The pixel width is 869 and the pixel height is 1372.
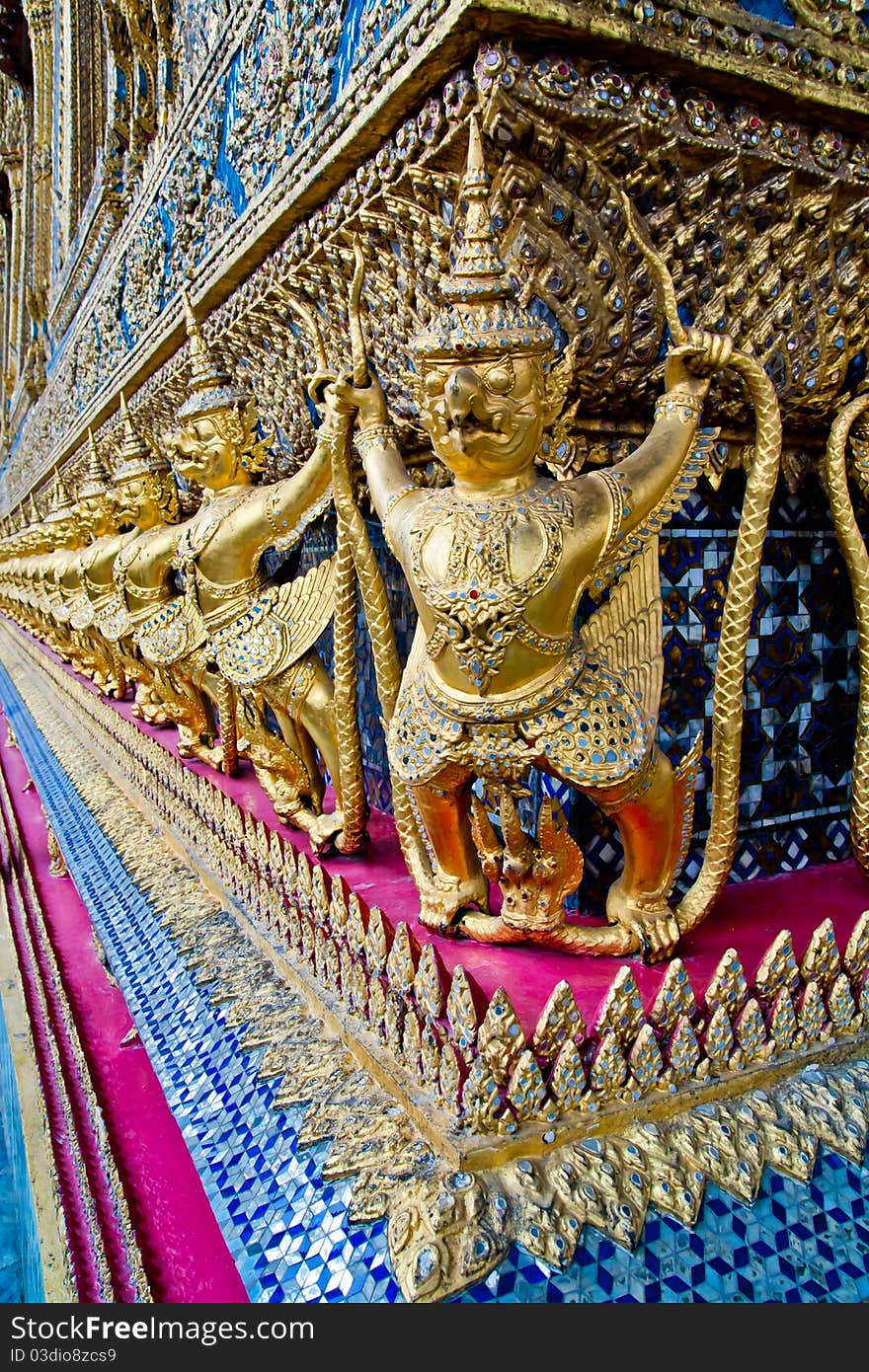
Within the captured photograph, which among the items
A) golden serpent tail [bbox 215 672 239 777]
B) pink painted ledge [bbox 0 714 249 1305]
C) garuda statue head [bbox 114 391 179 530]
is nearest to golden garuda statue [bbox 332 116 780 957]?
pink painted ledge [bbox 0 714 249 1305]

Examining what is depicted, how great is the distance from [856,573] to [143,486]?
2.50 m

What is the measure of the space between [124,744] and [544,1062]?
9.82ft

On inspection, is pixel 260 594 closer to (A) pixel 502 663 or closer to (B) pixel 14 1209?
(A) pixel 502 663

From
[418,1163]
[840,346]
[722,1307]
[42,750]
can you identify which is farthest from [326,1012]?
[42,750]

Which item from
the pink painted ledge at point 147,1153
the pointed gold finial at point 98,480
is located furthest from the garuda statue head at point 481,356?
the pointed gold finial at point 98,480

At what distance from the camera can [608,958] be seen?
149 centimetres

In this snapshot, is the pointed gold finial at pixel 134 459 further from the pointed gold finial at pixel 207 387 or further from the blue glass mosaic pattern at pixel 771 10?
the blue glass mosaic pattern at pixel 771 10

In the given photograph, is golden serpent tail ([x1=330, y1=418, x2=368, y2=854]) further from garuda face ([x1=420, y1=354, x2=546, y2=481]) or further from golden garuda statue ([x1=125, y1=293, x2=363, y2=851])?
garuda face ([x1=420, y1=354, x2=546, y2=481])

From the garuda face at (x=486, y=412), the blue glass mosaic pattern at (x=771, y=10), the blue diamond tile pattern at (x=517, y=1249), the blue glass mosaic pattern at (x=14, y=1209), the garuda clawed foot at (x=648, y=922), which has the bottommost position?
the blue glass mosaic pattern at (x=14, y=1209)

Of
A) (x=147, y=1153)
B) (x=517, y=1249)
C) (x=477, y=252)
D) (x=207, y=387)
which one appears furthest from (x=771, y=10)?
(x=147, y=1153)

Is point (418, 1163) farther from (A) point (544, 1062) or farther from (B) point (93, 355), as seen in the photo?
(B) point (93, 355)

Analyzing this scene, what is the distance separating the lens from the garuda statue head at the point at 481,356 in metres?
1.21

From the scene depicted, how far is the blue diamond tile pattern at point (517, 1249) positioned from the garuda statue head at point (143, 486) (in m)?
2.38

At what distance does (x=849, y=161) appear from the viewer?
155 centimetres
